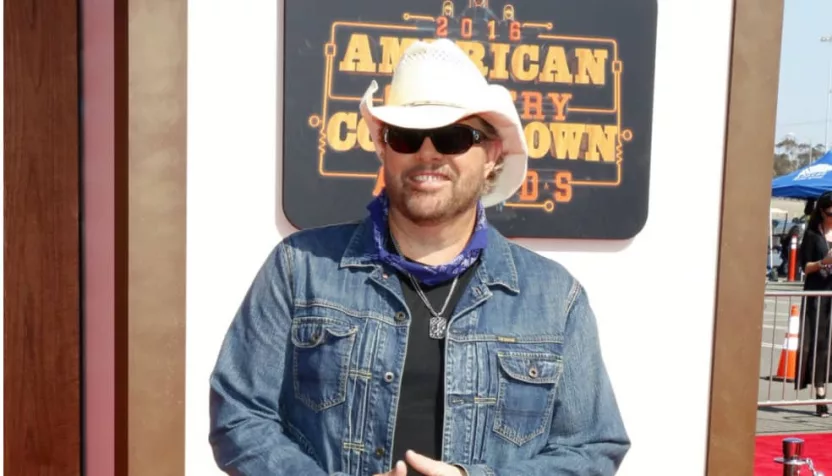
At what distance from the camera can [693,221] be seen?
3955 millimetres

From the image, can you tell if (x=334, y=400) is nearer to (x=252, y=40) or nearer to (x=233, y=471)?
(x=233, y=471)

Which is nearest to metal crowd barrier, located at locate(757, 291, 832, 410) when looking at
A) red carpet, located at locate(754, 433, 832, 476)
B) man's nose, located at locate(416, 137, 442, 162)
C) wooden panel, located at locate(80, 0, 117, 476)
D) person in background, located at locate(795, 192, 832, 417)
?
person in background, located at locate(795, 192, 832, 417)

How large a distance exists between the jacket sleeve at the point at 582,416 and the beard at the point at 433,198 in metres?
0.40

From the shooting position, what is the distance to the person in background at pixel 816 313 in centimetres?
891

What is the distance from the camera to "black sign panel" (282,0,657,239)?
11.7ft

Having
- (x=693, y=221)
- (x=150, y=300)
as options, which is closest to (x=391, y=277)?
(x=150, y=300)

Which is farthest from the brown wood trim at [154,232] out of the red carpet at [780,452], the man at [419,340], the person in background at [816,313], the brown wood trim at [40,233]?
the person in background at [816,313]

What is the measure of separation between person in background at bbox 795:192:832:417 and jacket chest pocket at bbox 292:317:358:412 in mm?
7277

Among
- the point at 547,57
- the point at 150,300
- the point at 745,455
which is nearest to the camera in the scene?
the point at 150,300

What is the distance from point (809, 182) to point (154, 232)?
1885 centimetres

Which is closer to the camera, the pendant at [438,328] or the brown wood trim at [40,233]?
the pendant at [438,328]

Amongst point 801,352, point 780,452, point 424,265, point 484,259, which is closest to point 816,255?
point 801,352

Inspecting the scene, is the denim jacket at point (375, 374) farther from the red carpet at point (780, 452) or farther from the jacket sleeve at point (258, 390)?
the red carpet at point (780, 452)

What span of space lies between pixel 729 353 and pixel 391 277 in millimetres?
2089
